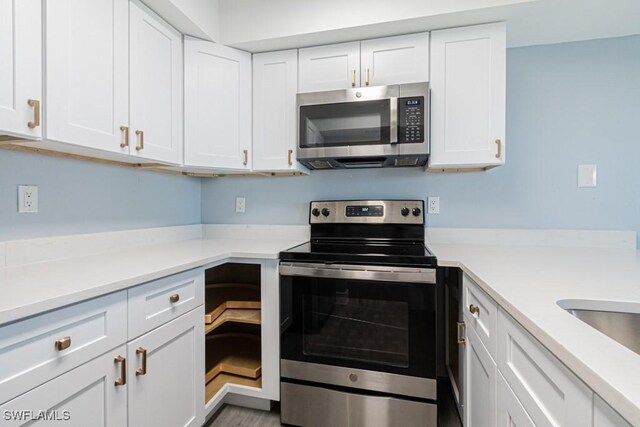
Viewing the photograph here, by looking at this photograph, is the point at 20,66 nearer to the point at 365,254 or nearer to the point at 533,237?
the point at 365,254

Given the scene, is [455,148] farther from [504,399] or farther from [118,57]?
[118,57]

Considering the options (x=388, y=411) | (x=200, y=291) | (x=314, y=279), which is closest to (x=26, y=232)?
(x=200, y=291)

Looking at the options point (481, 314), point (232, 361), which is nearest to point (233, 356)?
point (232, 361)

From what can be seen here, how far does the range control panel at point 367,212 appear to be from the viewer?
1.95 metres

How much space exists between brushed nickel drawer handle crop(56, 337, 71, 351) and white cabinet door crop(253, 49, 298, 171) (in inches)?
52.6

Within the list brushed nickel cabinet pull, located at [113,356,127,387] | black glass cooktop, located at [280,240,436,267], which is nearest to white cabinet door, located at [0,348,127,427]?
brushed nickel cabinet pull, located at [113,356,127,387]

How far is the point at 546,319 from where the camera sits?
688 mm

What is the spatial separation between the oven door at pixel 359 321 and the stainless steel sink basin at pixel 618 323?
620 mm

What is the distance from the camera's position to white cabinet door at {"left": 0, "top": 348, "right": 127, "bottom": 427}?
77 cm

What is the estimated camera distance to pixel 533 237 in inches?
74.0

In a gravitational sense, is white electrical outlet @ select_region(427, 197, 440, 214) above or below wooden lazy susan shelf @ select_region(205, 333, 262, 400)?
above

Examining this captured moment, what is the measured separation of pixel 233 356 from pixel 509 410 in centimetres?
148

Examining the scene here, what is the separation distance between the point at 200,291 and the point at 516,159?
1965 mm

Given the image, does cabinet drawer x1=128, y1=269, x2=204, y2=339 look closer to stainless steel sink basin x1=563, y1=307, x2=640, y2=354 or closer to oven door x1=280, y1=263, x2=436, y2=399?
oven door x1=280, y1=263, x2=436, y2=399
